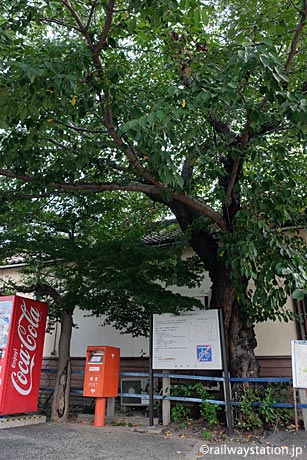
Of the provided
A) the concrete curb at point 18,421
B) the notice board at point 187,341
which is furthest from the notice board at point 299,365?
the concrete curb at point 18,421

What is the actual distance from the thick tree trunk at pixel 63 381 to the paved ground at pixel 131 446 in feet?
3.40

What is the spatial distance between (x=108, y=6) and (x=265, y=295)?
14.7 feet

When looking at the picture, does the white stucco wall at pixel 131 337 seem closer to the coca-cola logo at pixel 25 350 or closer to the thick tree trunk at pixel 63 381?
the thick tree trunk at pixel 63 381

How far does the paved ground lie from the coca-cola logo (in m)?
0.86

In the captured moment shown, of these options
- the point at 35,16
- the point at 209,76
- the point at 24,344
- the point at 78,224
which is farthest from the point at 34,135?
the point at 24,344

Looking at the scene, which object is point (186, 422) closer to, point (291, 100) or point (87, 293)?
point (87, 293)

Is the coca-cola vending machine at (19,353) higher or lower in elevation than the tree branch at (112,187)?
lower

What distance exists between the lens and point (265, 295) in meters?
5.77

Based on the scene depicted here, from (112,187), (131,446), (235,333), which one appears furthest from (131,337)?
(112,187)

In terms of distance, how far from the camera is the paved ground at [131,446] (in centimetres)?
519

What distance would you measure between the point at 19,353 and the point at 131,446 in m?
3.03

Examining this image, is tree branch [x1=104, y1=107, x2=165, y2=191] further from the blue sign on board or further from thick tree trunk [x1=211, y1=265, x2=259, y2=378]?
the blue sign on board

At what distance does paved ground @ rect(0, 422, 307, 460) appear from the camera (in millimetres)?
5191

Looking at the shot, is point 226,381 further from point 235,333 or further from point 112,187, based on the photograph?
point 112,187
